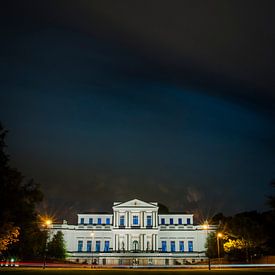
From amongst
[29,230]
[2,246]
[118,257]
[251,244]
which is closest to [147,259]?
[118,257]

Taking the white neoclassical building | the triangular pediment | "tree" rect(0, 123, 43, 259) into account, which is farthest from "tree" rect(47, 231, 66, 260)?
"tree" rect(0, 123, 43, 259)

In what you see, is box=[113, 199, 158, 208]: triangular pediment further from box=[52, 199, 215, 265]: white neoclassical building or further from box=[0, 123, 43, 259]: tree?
box=[0, 123, 43, 259]: tree

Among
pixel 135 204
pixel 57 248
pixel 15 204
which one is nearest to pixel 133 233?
pixel 135 204

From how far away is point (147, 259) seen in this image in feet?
280

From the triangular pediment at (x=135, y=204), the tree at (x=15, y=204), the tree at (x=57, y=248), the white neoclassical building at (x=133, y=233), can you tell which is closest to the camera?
the tree at (x=15, y=204)

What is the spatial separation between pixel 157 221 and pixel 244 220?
36.5m

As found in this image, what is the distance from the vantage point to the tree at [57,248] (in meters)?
84.8

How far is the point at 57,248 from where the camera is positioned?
86.5 metres

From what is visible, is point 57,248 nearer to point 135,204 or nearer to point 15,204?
point 135,204

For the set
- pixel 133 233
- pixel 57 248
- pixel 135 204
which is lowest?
pixel 57 248

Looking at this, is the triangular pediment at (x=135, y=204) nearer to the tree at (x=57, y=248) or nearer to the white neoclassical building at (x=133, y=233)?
the white neoclassical building at (x=133, y=233)

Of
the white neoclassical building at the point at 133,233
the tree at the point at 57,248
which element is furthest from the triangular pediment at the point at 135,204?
the tree at the point at 57,248

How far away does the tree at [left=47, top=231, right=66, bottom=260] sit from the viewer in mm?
84812

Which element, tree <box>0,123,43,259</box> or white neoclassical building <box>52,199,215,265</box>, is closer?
tree <box>0,123,43,259</box>
